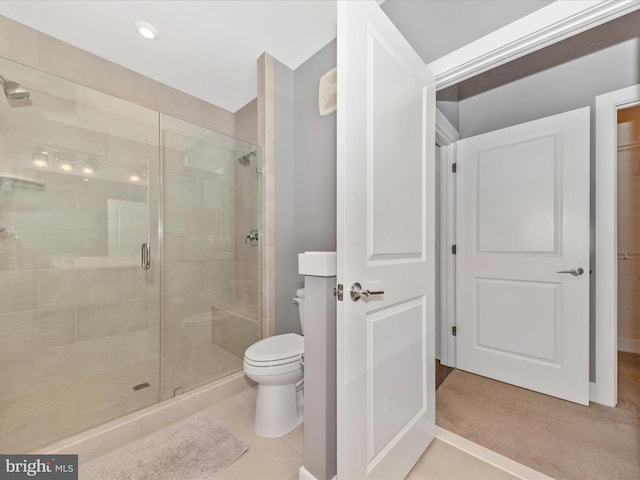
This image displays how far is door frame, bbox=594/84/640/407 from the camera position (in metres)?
1.70

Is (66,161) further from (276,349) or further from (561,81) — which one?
(561,81)

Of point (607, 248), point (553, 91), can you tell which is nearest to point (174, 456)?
point (607, 248)

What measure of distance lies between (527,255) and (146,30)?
3.16 m

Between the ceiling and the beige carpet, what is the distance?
82.7 inches

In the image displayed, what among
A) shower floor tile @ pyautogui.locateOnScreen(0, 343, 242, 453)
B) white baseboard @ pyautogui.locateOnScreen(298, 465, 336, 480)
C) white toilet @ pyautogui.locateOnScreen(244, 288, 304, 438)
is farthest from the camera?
white toilet @ pyautogui.locateOnScreen(244, 288, 304, 438)

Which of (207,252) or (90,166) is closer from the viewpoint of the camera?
(90,166)

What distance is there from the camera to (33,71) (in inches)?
60.7

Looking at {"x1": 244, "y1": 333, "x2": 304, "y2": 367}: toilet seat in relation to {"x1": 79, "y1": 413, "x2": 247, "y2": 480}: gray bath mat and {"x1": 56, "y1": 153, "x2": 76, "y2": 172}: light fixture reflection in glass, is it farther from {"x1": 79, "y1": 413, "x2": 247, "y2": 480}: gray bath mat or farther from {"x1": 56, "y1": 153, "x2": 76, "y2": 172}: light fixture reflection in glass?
{"x1": 56, "y1": 153, "x2": 76, "y2": 172}: light fixture reflection in glass

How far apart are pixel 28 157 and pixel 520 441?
10.6ft

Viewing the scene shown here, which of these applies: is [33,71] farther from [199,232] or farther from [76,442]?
[76,442]

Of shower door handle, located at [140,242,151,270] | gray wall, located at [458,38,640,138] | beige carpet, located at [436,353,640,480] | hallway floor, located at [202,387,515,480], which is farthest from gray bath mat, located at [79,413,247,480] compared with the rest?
gray wall, located at [458,38,640,138]

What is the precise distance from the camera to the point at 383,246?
→ 3.54 ft

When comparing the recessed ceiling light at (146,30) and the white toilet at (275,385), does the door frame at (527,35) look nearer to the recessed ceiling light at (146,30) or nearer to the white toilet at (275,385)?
the white toilet at (275,385)

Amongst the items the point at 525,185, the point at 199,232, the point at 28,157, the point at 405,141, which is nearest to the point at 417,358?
the point at 405,141
